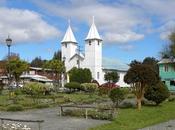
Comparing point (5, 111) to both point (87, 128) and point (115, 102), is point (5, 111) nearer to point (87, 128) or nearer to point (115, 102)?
point (115, 102)

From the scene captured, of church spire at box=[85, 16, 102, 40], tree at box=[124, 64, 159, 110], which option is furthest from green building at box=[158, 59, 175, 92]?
tree at box=[124, 64, 159, 110]

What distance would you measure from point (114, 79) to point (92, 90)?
34009 mm

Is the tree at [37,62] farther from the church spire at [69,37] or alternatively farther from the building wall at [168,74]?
the building wall at [168,74]

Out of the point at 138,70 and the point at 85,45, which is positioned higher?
the point at 85,45

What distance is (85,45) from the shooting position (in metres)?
93.0

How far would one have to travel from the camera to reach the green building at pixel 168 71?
8106 cm

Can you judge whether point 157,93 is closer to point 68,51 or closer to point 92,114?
point 92,114

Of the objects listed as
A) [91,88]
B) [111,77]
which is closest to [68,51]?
[111,77]

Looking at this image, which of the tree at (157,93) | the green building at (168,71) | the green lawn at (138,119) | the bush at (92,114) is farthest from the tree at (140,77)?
the green building at (168,71)

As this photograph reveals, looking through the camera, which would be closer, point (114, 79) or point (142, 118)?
point (142, 118)

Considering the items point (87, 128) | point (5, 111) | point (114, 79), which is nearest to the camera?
point (87, 128)

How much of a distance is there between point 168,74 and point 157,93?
52.8 m

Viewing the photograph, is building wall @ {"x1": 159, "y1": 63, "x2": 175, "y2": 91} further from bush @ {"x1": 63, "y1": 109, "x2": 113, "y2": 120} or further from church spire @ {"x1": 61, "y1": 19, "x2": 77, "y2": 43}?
bush @ {"x1": 63, "y1": 109, "x2": 113, "y2": 120}

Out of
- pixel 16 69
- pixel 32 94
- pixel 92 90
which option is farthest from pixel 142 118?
pixel 16 69
